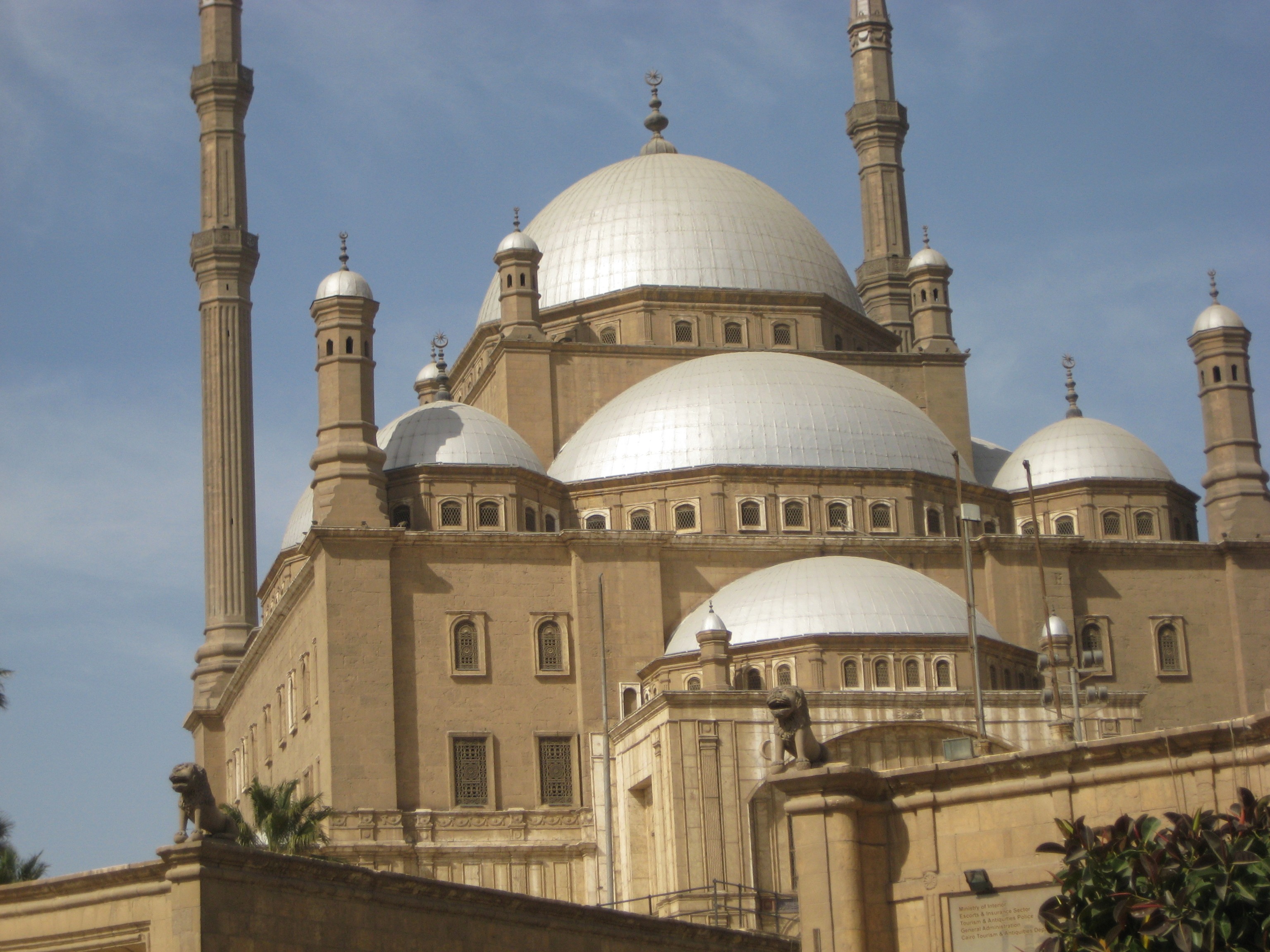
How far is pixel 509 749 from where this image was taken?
31.7 meters

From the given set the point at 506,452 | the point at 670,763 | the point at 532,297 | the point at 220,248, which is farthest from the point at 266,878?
the point at 220,248

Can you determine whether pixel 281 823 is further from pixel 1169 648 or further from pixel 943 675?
pixel 1169 648

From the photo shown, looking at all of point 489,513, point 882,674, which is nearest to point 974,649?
point 882,674

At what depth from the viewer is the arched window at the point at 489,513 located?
3366cm

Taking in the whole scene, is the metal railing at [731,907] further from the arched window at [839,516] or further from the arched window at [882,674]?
the arched window at [839,516]

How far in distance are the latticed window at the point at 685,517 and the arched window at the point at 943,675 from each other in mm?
5833

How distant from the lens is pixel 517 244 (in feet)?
126

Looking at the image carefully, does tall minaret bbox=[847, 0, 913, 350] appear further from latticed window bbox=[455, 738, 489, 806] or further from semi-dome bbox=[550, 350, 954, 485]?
latticed window bbox=[455, 738, 489, 806]

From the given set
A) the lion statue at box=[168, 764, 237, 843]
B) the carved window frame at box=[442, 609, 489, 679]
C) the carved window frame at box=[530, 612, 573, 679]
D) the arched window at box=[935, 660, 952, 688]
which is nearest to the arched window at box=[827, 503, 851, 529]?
the arched window at box=[935, 660, 952, 688]

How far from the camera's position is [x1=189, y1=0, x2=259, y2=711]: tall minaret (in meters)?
40.4

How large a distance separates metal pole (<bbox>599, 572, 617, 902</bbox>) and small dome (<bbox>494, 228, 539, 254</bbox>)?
8.21 m

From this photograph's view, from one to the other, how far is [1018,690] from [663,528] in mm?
6953

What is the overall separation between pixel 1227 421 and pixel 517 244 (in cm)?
1345

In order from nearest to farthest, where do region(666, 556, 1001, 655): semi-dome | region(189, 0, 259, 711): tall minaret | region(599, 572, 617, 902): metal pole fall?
region(599, 572, 617, 902): metal pole
region(666, 556, 1001, 655): semi-dome
region(189, 0, 259, 711): tall minaret
